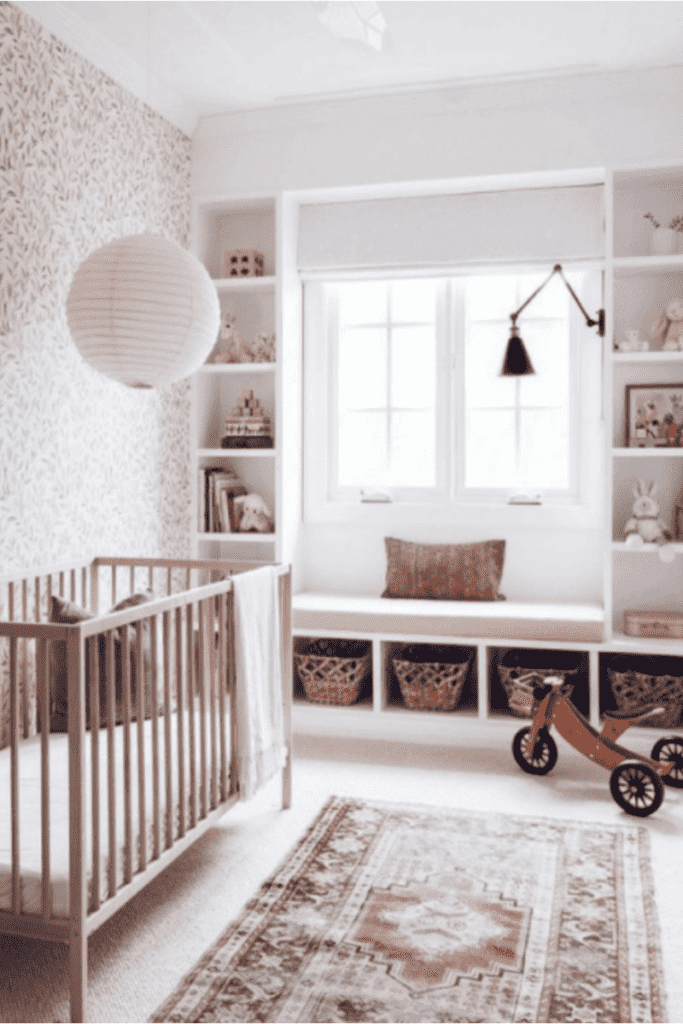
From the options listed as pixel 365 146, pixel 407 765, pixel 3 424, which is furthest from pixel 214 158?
pixel 407 765

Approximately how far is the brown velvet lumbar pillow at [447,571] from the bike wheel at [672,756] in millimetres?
973

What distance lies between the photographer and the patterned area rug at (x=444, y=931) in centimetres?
181

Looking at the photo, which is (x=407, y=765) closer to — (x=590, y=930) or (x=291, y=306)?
(x=590, y=930)

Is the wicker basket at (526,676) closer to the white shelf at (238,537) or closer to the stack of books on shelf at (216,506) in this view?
the white shelf at (238,537)

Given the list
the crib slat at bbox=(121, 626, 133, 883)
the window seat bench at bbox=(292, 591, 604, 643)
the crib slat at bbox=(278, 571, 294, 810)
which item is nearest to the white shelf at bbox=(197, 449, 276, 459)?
the window seat bench at bbox=(292, 591, 604, 643)

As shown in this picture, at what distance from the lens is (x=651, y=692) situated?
11.1ft

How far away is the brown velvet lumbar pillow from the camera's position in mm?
3883

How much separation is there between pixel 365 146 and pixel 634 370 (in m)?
1.47

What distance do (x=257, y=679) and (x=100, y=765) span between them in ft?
1.58

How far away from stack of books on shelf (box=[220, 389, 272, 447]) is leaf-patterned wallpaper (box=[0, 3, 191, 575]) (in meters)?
0.35

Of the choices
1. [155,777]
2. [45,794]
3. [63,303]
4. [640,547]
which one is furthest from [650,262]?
[45,794]

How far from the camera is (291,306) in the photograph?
402 centimetres

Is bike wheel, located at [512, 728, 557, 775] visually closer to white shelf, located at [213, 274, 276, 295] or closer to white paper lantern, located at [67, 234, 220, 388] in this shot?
white paper lantern, located at [67, 234, 220, 388]

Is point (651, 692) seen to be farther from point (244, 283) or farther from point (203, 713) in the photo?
point (244, 283)
